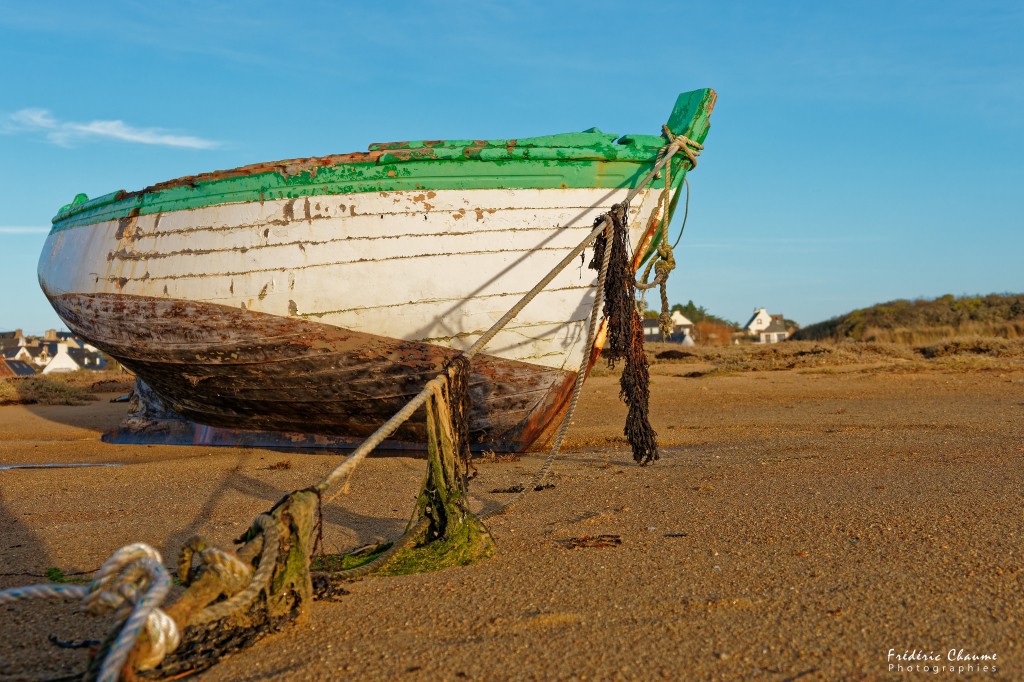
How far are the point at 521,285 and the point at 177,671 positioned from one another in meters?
3.54

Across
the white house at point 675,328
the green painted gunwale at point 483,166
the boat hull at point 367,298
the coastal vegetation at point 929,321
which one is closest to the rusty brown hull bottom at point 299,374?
the boat hull at point 367,298

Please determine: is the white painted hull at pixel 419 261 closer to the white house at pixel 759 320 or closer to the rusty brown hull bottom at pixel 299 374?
the rusty brown hull bottom at pixel 299 374

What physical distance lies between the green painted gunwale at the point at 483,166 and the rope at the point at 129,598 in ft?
12.0

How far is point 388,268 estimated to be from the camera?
5.30 metres

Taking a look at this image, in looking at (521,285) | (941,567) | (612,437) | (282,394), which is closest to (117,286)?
(282,394)

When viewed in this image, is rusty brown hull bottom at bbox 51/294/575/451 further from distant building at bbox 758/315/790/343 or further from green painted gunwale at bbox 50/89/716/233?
distant building at bbox 758/315/790/343

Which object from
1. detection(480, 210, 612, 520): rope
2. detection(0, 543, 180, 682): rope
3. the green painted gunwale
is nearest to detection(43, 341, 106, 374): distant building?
the green painted gunwale

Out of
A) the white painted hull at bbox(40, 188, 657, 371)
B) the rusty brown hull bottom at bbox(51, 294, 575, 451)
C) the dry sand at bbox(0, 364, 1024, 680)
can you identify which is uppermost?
the white painted hull at bbox(40, 188, 657, 371)

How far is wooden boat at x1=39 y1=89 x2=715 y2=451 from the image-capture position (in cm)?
523

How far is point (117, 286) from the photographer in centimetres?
636

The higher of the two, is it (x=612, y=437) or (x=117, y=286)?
(x=117, y=286)

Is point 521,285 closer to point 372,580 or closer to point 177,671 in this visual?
point 372,580

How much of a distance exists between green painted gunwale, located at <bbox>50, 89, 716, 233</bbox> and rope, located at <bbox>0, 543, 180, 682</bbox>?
366cm

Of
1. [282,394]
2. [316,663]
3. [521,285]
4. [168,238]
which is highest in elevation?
[168,238]
